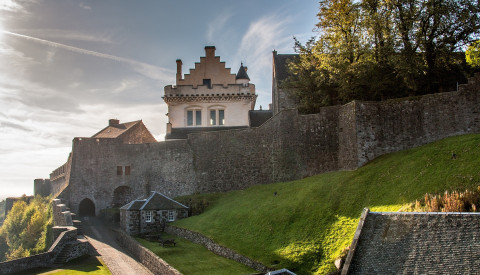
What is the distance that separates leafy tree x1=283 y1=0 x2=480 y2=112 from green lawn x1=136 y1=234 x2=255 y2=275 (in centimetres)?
1293

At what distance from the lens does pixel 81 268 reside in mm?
23312

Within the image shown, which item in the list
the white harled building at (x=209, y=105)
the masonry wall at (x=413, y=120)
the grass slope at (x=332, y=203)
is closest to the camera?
the grass slope at (x=332, y=203)

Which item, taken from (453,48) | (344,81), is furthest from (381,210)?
(453,48)

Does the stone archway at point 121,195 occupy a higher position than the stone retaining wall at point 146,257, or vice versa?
the stone archway at point 121,195

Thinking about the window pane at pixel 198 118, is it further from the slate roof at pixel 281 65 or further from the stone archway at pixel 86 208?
the stone archway at pixel 86 208

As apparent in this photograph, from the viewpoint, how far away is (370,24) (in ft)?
86.7

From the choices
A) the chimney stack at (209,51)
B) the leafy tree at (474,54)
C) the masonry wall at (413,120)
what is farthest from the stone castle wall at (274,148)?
the chimney stack at (209,51)

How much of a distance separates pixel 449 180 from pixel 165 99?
32.3 meters

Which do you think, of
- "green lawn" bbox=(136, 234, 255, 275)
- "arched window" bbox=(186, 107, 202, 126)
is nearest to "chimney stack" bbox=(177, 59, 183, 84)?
"arched window" bbox=(186, 107, 202, 126)

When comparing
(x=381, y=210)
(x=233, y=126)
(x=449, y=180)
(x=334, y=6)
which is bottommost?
(x=381, y=210)

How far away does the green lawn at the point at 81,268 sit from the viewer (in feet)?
73.6

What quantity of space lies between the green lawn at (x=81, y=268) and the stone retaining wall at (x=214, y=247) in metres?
5.42

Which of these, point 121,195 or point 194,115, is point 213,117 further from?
point 121,195

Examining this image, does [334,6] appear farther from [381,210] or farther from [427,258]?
[427,258]
